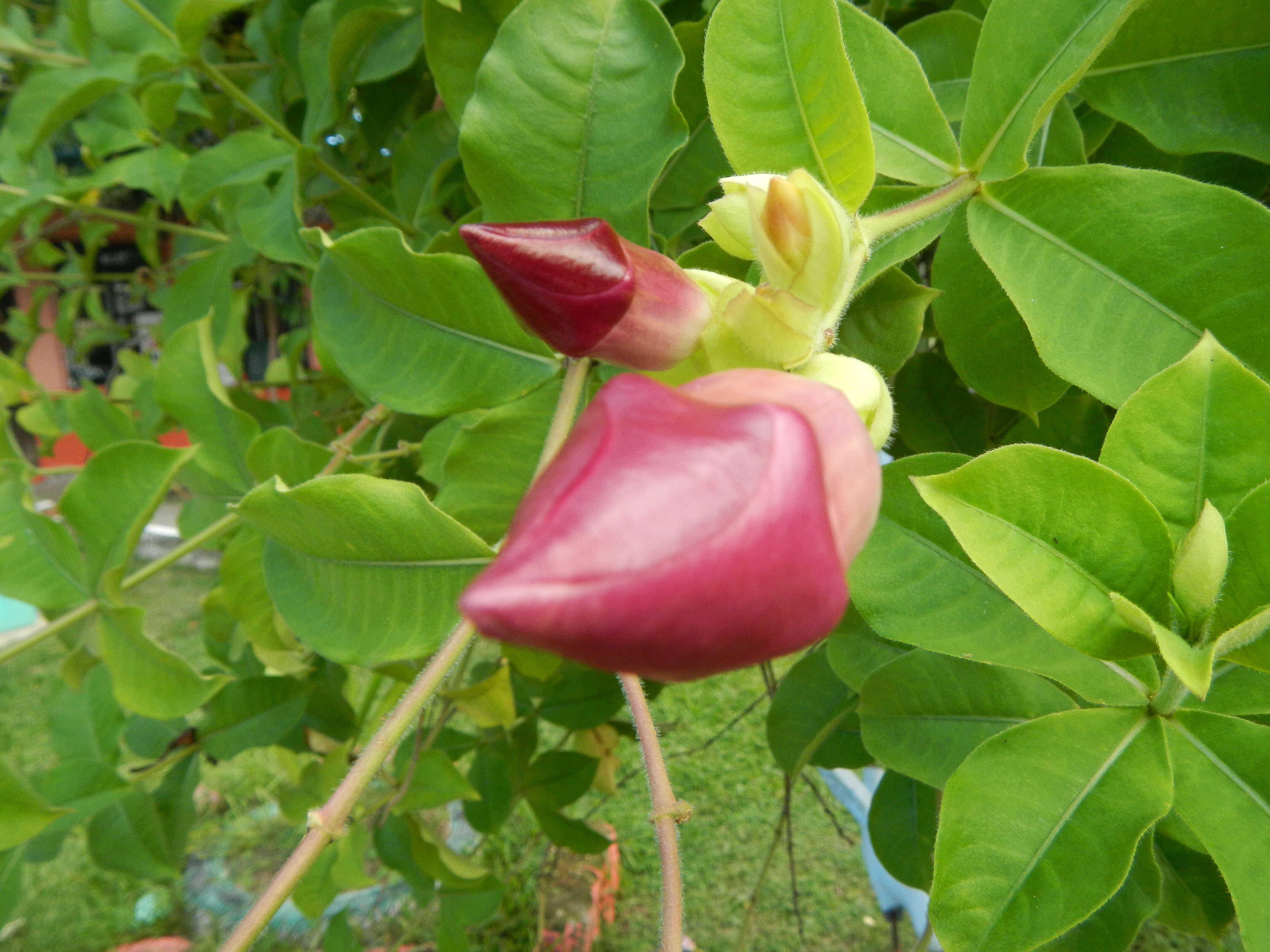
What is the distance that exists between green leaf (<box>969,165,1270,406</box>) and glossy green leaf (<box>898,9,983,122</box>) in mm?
212

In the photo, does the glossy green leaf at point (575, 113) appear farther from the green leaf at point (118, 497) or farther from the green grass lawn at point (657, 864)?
the green grass lawn at point (657, 864)

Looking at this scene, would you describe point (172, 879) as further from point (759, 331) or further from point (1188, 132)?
point (1188, 132)

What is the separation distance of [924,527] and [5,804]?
691 mm

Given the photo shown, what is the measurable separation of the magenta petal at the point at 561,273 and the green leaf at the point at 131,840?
1093mm

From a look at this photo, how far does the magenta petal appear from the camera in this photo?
14.0 inches

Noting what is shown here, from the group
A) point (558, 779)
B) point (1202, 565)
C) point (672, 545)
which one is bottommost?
point (558, 779)

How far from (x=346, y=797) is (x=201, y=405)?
699mm

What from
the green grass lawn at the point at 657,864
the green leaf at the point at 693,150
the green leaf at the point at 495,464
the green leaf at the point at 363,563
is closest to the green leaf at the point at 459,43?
the green leaf at the point at 693,150

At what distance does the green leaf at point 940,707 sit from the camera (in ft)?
2.03

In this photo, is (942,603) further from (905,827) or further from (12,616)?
(12,616)

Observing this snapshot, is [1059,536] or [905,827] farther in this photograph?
[905,827]

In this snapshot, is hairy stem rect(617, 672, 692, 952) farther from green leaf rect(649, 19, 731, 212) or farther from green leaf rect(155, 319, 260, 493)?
green leaf rect(155, 319, 260, 493)

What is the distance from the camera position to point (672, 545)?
240mm

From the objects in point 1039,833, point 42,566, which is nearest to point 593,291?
point 1039,833
